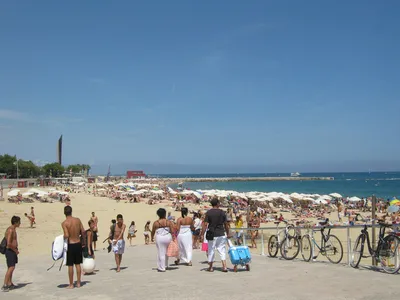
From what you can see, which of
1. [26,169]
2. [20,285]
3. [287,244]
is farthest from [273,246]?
[26,169]

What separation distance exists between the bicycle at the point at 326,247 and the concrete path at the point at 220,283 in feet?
1.03

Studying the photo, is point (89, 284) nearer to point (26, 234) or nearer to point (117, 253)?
point (117, 253)

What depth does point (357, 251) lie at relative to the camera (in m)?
7.47

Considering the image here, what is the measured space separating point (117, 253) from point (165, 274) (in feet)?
4.32

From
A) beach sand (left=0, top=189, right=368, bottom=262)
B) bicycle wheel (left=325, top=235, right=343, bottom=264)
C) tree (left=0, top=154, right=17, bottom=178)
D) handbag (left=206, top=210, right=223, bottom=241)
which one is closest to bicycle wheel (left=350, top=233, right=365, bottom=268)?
bicycle wheel (left=325, top=235, right=343, bottom=264)

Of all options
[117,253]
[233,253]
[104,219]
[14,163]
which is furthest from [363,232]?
[14,163]

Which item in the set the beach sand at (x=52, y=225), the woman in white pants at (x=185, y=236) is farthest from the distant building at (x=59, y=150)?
the woman in white pants at (x=185, y=236)

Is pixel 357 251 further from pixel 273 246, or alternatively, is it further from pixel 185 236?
pixel 185 236

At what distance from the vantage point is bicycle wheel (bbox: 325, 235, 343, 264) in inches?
316

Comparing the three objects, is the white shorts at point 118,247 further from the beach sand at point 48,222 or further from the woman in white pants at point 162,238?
the beach sand at point 48,222

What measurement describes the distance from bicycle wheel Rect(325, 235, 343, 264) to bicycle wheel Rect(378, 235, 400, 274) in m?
1.04

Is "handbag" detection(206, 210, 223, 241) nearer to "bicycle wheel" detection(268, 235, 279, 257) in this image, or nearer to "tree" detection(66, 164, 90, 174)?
"bicycle wheel" detection(268, 235, 279, 257)

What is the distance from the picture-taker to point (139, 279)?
7102mm

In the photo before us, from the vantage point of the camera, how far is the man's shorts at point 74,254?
640 centimetres
